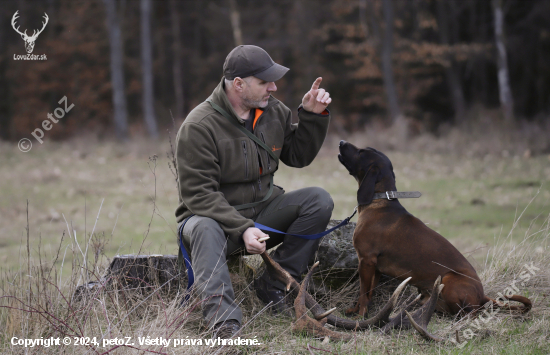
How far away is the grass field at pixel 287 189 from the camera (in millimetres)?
3162

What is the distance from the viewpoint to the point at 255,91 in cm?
360

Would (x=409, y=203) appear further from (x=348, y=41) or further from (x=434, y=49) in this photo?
(x=348, y=41)

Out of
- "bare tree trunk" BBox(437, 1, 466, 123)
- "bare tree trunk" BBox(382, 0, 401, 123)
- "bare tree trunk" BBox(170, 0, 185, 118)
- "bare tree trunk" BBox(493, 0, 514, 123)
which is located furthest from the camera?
"bare tree trunk" BBox(170, 0, 185, 118)

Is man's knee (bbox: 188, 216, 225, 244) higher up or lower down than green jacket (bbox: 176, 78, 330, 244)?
lower down

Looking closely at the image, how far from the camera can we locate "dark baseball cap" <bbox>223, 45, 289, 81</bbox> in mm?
3551

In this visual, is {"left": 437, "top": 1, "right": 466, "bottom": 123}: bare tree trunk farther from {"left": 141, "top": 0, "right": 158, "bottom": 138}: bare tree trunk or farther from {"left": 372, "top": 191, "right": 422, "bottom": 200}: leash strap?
{"left": 372, "top": 191, "right": 422, "bottom": 200}: leash strap

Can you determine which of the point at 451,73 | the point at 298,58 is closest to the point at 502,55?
the point at 451,73

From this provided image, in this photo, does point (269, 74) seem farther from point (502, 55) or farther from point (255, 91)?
point (502, 55)

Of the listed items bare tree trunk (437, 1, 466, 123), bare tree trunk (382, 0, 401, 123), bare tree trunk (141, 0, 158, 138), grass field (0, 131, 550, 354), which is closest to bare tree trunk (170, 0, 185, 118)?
bare tree trunk (141, 0, 158, 138)

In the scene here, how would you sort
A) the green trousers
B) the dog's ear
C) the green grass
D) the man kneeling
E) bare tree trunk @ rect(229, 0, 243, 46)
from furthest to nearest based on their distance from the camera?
bare tree trunk @ rect(229, 0, 243, 46)
the green grass
the dog's ear
the man kneeling
the green trousers

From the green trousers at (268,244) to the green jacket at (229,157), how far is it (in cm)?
10

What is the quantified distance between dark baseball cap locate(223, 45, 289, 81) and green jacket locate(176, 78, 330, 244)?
0.17 m

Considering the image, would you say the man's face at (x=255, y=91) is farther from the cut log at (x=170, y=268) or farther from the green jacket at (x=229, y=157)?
the cut log at (x=170, y=268)

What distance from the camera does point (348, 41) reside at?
2344cm
